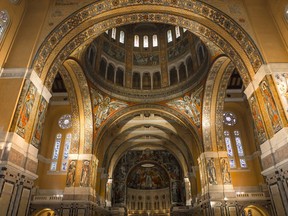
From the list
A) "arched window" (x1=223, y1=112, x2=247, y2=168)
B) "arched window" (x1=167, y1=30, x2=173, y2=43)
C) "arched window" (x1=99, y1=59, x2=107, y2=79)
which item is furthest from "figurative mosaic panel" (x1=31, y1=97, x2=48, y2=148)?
"arched window" (x1=223, y1=112, x2=247, y2=168)

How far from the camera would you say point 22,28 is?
899 centimetres

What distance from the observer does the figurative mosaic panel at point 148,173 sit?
91.8 ft

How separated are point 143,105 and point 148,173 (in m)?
16.2

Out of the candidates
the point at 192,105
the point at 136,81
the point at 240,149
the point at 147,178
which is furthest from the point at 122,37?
the point at 147,178

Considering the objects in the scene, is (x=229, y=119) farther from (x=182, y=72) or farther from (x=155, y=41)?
(x=155, y=41)

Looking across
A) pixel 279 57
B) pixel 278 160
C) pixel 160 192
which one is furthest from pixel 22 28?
pixel 160 192

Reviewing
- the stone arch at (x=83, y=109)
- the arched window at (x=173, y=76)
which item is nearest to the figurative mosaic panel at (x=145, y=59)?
the arched window at (x=173, y=76)

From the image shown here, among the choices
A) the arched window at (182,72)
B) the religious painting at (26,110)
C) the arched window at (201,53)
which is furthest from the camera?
the arched window at (182,72)

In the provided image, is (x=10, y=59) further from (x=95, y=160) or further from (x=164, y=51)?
(x=164, y=51)

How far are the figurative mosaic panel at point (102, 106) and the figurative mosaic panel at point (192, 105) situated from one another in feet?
14.6

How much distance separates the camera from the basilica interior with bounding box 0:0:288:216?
25.6 ft

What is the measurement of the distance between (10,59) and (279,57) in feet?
32.8

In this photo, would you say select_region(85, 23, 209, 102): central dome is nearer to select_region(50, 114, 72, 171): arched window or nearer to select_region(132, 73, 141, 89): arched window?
select_region(132, 73, 141, 89): arched window

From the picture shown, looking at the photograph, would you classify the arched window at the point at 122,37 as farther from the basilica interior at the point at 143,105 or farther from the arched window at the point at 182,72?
the arched window at the point at 182,72
